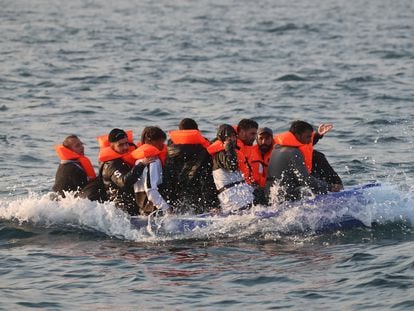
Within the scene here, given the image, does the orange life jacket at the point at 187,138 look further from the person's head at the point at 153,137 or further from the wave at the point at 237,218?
the wave at the point at 237,218

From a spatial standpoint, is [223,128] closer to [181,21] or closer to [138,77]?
[138,77]

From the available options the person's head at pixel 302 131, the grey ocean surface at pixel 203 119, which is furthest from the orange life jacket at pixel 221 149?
the grey ocean surface at pixel 203 119

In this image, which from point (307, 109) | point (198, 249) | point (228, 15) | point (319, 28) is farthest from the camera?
point (228, 15)

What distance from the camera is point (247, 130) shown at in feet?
46.9

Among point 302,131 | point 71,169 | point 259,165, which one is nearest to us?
point 302,131

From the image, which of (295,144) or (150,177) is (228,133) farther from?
(150,177)

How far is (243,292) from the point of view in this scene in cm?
1174

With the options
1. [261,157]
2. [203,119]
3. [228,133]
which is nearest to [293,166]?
[261,157]

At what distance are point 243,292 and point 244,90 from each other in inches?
595

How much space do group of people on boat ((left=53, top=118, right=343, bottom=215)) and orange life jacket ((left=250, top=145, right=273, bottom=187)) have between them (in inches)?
0.5

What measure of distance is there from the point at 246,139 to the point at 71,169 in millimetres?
2447

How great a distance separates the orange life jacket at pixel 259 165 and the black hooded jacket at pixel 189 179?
608mm

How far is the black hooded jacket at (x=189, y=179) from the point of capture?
47.2ft

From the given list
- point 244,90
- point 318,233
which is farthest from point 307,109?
point 318,233
